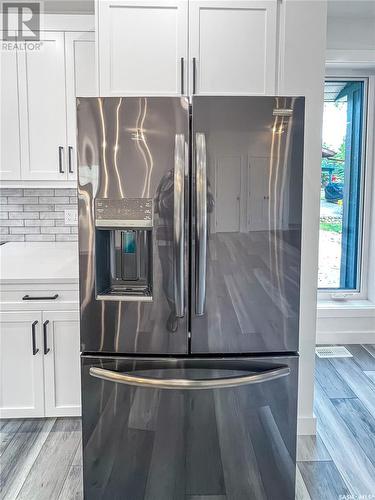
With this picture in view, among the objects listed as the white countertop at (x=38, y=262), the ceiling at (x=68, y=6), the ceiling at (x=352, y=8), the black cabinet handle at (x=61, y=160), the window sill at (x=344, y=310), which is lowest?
the window sill at (x=344, y=310)

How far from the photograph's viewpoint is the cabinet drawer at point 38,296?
7.78ft

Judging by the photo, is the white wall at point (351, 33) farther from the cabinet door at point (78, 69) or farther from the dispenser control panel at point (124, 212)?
the dispenser control panel at point (124, 212)

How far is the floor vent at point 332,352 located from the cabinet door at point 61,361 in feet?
6.46

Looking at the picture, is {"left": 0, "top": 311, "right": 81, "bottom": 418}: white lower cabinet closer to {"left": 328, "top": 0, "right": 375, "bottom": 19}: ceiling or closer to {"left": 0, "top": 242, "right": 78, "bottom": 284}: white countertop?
{"left": 0, "top": 242, "right": 78, "bottom": 284}: white countertop

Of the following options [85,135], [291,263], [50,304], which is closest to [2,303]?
[50,304]

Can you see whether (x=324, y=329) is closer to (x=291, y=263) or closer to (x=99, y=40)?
(x=291, y=263)

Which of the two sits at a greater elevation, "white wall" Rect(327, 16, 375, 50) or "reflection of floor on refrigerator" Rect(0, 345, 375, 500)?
"white wall" Rect(327, 16, 375, 50)

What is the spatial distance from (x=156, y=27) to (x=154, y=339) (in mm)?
1493

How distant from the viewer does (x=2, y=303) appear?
238cm

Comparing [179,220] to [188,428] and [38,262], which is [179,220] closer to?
[188,428]

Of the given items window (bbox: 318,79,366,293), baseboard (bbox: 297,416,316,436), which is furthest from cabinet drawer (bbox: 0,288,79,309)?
window (bbox: 318,79,366,293)

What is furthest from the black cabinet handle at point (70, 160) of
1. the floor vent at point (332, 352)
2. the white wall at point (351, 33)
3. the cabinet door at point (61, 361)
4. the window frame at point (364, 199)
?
the floor vent at point (332, 352)

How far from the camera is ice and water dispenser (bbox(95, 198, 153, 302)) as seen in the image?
5.74 ft

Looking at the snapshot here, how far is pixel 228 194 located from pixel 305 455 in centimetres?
143
